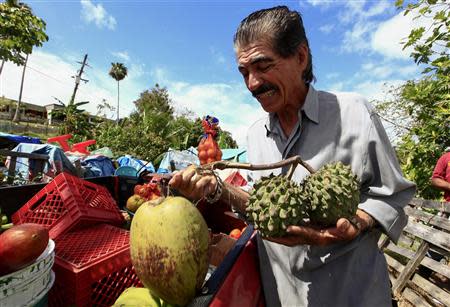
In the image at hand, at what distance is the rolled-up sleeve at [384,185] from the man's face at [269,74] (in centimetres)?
53

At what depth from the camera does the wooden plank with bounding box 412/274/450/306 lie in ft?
15.1

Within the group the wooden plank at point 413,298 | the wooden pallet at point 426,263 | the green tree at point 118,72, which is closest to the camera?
the wooden pallet at point 426,263

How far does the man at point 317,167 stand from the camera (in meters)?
1.65

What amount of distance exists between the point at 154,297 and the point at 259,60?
4.79 ft

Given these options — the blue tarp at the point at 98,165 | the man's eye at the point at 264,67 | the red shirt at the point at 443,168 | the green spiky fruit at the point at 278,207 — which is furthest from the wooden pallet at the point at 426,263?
the blue tarp at the point at 98,165

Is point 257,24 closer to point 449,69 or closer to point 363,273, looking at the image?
point 363,273

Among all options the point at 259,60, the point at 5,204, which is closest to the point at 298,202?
the point at 259,60

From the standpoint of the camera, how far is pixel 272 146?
206 centimetres

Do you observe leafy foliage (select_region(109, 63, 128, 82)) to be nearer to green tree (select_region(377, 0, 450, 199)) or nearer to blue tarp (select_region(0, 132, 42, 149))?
blue tarp (select_region(0, 132, 42, 149))

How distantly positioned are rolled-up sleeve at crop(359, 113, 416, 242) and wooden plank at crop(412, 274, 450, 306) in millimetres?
4180

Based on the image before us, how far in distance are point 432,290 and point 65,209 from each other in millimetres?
5781

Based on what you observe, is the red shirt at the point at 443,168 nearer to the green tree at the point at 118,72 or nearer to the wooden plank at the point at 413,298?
the wooden plank at the point at 413,298

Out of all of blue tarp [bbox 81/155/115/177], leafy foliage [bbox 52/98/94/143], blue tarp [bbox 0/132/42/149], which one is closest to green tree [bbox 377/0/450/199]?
blue tarp [bbox 81/155/115/177]

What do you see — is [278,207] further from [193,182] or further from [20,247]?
[20,247]
